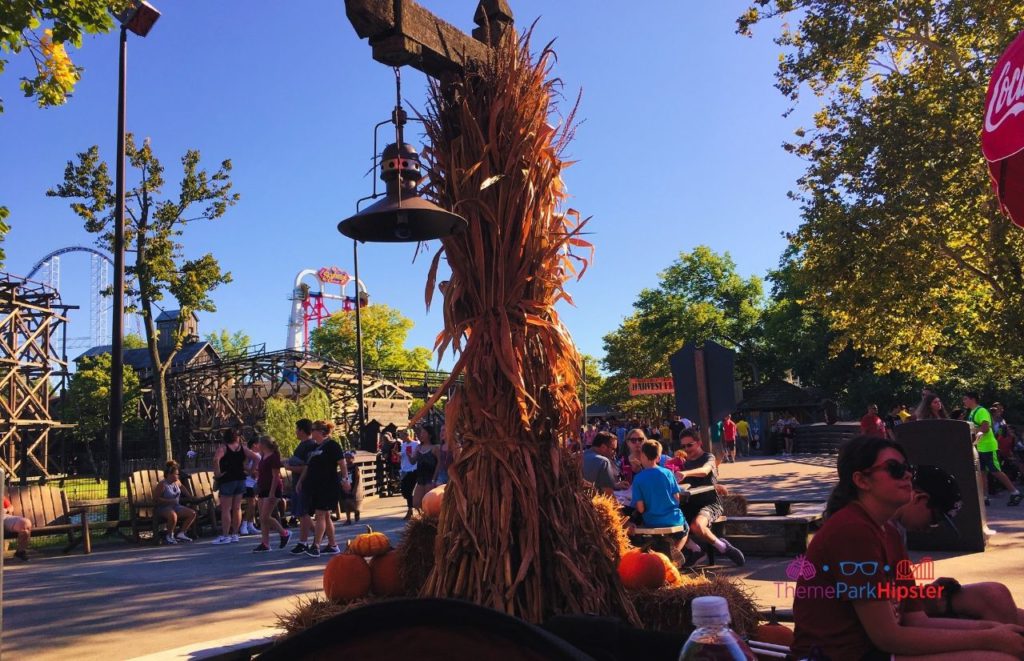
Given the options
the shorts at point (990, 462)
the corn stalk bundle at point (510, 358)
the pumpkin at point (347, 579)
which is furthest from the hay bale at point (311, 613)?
the shorts at point (990, 462)

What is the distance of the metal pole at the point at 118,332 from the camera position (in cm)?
1434

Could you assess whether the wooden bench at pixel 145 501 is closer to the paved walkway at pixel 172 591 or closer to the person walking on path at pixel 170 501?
the person walking on path at pixel 170 501

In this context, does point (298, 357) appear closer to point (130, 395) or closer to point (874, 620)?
point (130, 395)

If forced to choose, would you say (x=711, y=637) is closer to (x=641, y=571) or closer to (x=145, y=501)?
(x=641, y=571)

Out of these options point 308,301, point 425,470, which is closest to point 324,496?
point 425,470

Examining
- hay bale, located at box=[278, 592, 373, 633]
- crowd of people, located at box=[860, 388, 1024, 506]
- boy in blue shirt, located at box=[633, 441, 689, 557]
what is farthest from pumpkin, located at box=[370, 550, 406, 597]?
crowd of people, located at box=[860, 388, 1024, 506]

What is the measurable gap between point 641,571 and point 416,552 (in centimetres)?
136

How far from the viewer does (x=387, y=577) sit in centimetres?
478

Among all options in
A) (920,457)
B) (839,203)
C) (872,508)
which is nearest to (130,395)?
(839,203)

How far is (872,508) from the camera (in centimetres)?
312

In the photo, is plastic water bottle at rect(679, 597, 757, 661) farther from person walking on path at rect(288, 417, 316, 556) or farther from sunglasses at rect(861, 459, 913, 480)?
person walking on path at rect(288, 417, 316, 556)

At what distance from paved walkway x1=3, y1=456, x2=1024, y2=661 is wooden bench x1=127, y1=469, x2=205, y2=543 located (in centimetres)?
71

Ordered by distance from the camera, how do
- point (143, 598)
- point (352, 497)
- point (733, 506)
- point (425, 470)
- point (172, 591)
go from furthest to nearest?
point (352, 497), point (425, 470), point (733, 506), point (172, 591), point (143, 598)

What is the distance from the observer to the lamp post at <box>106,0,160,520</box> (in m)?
14.4
